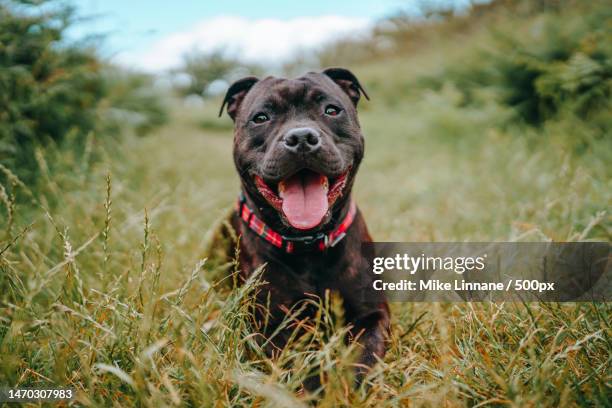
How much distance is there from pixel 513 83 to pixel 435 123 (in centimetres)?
174

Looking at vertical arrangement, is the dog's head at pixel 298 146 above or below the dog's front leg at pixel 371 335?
above

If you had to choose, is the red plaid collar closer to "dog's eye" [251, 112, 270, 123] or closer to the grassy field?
the grassy field

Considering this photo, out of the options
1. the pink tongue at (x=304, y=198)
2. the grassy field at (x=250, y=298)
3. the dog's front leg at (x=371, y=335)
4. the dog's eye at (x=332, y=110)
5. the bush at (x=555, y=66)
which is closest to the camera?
the grassy field at (x=250, y=298)

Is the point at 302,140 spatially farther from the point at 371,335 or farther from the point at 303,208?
the point at 371,335

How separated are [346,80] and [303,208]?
1155 millimetres

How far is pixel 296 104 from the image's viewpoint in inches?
100

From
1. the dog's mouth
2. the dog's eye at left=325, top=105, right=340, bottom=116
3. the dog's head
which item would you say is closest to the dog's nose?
the dog's head

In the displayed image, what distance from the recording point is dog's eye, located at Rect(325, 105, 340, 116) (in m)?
2.56

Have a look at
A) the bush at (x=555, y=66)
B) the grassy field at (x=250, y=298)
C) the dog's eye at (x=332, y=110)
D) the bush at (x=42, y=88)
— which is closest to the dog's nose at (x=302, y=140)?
the dog's eye at (x=332, y=110)

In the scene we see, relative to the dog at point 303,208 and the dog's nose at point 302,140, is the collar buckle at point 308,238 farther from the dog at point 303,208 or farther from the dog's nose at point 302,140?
the dog's nose at point 302,140

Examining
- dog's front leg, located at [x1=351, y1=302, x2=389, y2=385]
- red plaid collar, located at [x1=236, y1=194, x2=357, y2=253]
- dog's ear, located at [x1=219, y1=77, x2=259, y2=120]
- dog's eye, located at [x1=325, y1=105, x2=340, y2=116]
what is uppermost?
dog's ear, located at [x1=219, y1=77, x2=259, y2=120]

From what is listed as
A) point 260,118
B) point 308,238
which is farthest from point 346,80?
point 308,238

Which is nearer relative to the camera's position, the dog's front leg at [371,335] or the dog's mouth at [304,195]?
the dog's front leg at [371,335]

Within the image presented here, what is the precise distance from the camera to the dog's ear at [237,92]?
2.80 meters
